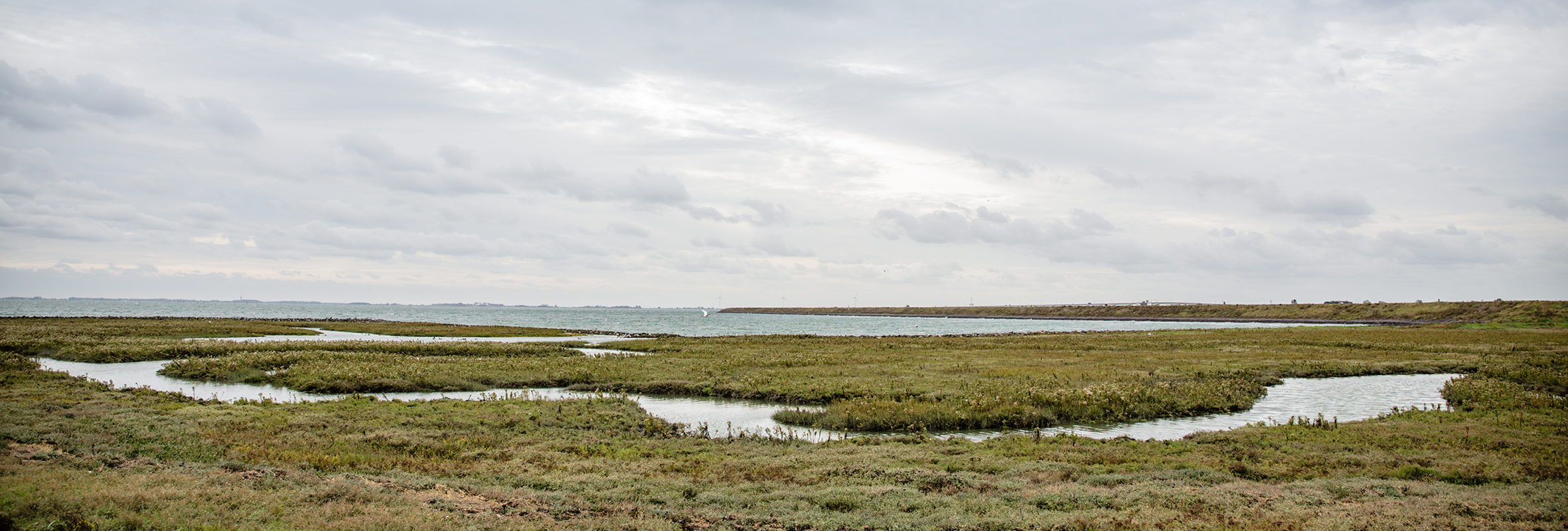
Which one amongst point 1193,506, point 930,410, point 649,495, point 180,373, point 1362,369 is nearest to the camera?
point 1193,506

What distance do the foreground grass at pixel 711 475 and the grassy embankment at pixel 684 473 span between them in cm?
8

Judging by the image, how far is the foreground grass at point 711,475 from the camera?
42.2ft

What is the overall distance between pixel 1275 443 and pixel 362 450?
83.5 feet

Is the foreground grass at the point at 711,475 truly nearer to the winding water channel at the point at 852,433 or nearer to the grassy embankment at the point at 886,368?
the winding water channel at the point at 852,433

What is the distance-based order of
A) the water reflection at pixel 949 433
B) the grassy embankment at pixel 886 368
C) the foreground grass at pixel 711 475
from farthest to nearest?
the grassy embankment at pixel 886 368
the water reflection at pixel 949 433
the foreground grass at pixel 711 475

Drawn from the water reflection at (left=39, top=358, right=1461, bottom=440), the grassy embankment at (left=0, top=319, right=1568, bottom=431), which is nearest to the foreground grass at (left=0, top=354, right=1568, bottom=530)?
the water reflection at (left=39, top=358, right=1461, bottom=440)

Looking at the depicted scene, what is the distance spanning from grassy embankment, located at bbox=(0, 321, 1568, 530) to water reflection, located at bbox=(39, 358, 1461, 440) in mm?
2409

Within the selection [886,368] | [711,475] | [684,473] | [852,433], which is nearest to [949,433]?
[852,433]

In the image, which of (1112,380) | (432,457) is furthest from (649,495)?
(1112,380)

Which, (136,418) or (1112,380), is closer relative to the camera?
(136,418)

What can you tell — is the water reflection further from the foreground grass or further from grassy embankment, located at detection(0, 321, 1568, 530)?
the foreground grass

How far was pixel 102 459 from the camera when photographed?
1594 cm

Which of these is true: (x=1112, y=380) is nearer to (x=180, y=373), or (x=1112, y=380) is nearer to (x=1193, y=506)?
(x=1193, y=506)

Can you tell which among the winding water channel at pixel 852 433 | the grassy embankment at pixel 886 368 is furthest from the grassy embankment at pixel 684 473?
the grassy embankment at pixel 886 368
